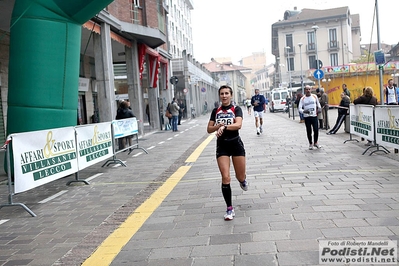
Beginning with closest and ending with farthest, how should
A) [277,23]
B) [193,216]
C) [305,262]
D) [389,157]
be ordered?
[305,262] → [193,216] → [389,157] → [277,23]

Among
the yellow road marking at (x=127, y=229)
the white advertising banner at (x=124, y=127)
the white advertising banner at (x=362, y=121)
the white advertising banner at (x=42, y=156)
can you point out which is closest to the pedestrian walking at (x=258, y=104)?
the white advertising banner at (x=362, y=121)

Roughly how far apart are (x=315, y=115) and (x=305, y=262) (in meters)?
8.16

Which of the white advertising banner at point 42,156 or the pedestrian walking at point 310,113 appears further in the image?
the pedestrian walking at point 310,113

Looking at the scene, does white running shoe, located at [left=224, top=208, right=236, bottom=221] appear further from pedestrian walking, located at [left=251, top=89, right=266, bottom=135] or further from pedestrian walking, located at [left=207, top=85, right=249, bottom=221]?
pedestrian walking, located at [left=251, top=89, right=266, bottom=135]

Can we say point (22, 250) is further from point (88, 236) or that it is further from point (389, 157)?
point (389, 157)

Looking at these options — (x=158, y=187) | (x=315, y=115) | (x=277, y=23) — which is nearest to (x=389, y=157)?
(x=315, y=115)

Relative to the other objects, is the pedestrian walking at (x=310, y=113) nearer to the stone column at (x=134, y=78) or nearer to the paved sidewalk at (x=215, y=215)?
the paved sidewalk at (x=215, y=215)

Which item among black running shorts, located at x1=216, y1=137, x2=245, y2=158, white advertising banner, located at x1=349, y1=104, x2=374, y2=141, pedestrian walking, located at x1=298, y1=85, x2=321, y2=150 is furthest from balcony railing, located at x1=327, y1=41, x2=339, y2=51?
black running shorts, located at x1=216, y1=137, x2=245, y2=158

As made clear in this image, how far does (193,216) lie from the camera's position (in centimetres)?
553

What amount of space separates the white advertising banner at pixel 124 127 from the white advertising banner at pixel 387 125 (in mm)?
6657

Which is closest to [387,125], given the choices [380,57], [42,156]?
[380,57]

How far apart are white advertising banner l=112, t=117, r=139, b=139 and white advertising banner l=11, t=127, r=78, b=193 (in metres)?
2.90

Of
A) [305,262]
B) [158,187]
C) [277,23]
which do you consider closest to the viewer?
[305,262]

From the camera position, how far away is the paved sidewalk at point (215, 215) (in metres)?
4.23
